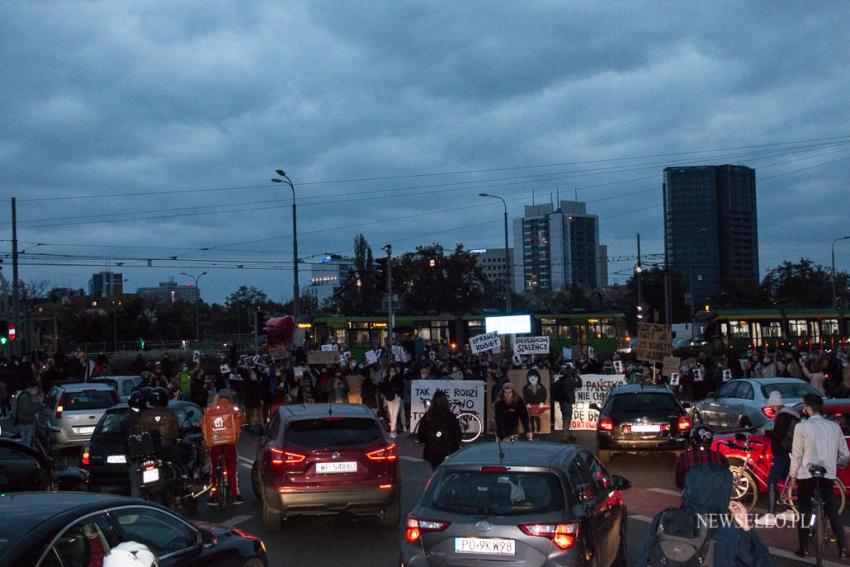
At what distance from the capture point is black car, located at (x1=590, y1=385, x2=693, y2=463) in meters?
16.4

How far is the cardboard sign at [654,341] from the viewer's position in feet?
90.5

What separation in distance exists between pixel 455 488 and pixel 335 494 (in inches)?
161

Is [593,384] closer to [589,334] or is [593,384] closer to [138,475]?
[138,475]

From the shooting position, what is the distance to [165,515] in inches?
→ 246

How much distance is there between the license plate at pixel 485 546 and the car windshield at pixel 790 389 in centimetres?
1213

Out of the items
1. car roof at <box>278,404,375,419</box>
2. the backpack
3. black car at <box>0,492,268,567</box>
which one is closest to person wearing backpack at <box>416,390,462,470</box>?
car roof at <box>278,404,375,419</box>

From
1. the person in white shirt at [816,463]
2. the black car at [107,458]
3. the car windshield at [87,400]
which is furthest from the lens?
the car windshield at [87,400]

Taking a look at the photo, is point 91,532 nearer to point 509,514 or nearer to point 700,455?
point 509,514

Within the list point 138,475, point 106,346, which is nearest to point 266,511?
point 138,475

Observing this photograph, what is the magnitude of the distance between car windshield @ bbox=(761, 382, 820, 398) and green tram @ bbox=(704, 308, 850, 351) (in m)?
37.9

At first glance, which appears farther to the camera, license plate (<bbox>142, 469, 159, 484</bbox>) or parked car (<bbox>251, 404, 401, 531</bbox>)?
license plate (<bbox>142, 469, 159, 484</bbox>)

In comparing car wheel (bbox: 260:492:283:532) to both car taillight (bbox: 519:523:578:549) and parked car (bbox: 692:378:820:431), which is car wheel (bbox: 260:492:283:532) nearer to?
car taillight (bbox: 519:523:578:549)

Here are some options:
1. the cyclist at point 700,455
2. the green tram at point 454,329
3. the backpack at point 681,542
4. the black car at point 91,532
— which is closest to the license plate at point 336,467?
the cyclist at point 700,455

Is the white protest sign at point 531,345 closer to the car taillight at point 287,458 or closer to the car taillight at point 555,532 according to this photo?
the car taillight at point 287,458
